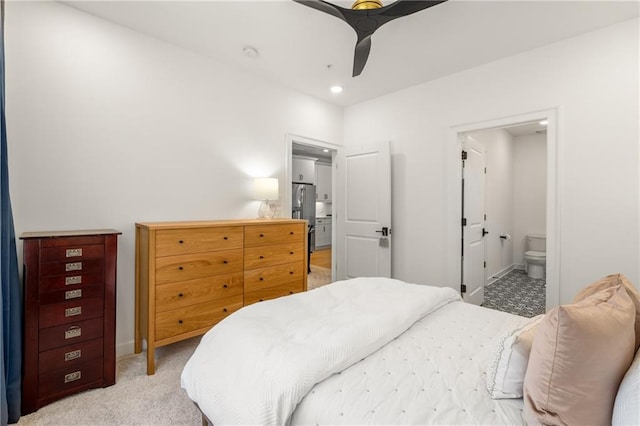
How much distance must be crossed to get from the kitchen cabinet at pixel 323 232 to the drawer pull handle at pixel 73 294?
586cm

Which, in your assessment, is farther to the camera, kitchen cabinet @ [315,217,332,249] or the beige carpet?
kitchen cabinet @ [315,217,332,249]

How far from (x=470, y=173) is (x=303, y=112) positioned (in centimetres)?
217

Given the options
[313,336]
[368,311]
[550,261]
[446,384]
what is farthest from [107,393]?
[550,261]

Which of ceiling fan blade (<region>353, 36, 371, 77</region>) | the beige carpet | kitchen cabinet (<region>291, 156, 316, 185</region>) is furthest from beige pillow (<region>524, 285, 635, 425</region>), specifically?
kitchen cabinet (<region>291, 156, 316, 185</region>)

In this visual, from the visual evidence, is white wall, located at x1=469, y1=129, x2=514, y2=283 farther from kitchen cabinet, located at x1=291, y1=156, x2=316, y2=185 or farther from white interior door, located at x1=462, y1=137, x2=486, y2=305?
kitchen cabinet, located at x1=291, y1=156, x2=316, y2=185

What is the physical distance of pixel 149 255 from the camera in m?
2.16

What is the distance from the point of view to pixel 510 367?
1030 mm

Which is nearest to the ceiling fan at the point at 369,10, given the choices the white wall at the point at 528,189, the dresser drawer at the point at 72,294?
the dresser drawer at the point at 72,294

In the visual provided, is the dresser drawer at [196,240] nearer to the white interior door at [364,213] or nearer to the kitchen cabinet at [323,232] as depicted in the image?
the white interior door at [364,213]

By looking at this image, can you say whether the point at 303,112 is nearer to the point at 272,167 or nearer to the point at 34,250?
the point at 272,167

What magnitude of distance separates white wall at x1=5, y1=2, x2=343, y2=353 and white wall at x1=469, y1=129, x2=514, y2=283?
137 inches

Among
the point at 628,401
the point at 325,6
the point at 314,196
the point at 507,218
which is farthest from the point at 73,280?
the point at 507,218

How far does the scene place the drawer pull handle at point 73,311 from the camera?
190 centimetres

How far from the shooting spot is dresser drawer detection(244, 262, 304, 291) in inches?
107
